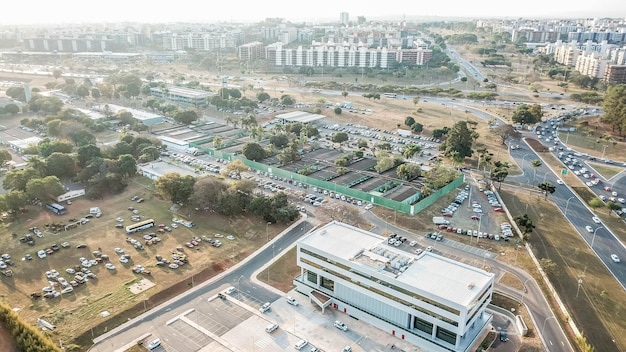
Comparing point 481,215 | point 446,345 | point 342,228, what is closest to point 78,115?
point 342,228

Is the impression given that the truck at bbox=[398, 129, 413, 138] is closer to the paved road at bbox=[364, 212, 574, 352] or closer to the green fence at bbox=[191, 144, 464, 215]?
the green fence at bbox=[191, 144, 464, 215]

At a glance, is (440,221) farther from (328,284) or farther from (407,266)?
(328,284)

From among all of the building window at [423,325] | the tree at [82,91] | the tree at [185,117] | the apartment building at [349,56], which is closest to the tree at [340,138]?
the tree at [185,117]

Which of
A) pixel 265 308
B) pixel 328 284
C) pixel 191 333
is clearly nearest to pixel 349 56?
pixel 328 284

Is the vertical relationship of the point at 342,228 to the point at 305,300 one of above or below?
above

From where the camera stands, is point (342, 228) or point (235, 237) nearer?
point (342, 228)

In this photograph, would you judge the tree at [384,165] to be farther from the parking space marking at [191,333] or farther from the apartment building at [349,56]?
the apartment building at [349,56]

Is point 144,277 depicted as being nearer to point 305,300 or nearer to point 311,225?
point 305,300
